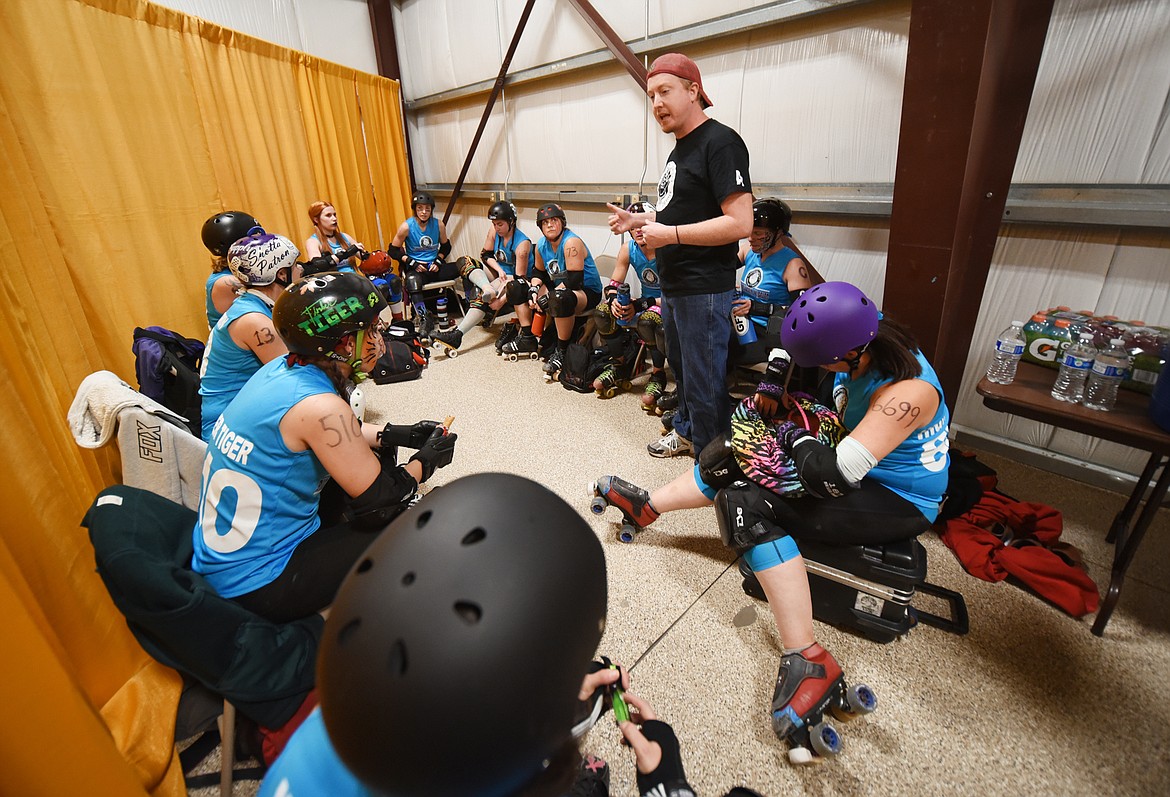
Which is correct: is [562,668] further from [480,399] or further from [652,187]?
[652,187]

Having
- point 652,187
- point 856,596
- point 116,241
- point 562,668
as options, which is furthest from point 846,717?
point 116,241

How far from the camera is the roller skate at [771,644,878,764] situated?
1303mm

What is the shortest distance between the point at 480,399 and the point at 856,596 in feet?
9.31

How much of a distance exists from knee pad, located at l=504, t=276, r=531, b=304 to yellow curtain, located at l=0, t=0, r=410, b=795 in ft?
7.75

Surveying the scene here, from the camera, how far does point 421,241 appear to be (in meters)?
5.34

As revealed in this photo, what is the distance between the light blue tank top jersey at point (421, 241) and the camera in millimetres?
5336

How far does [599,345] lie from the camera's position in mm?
3914

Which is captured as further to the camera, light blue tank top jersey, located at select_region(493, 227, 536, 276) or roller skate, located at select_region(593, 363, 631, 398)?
light blue tank top jersey, located at select_region(493, 227, 536, 276)

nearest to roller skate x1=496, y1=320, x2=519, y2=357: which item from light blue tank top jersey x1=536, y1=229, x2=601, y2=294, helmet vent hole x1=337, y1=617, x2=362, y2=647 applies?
light blue tank top jersey x1=536, y1=229, x2=601, y2=294

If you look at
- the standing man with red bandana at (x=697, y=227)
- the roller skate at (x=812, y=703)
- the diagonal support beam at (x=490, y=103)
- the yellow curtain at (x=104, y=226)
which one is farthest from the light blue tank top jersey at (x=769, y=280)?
the diagonal support beam at (x=490, y=103)

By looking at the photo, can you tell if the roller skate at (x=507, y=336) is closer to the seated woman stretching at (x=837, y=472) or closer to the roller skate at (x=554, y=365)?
the roller skate at (x=554, y=365)

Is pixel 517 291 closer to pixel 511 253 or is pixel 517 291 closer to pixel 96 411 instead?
pixel 511 253

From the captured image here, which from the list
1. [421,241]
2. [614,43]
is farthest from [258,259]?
[421,241]

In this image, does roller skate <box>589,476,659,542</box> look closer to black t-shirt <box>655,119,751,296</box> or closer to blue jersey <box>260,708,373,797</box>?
black t-shirt <box>655,119,751,296</box>
